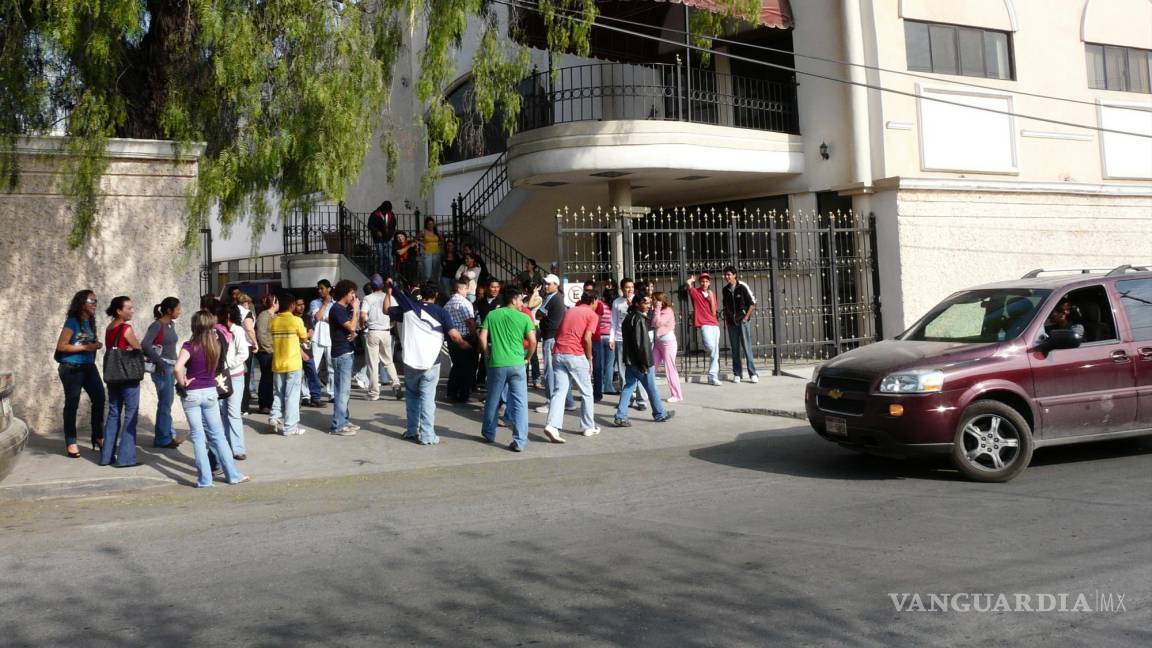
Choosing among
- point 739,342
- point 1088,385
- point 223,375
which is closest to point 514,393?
point 223,375

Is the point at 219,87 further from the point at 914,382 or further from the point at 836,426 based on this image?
the point at 914,382

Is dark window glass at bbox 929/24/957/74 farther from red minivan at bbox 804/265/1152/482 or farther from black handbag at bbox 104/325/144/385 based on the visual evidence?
black handbag at bbox 104/325/144/385

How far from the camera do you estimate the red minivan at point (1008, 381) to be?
7.89m

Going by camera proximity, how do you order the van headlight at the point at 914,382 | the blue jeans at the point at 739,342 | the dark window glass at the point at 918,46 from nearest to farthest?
the van headlight at the point at 914,382 → the blue jeans at the point at 739,342 → the dark window glass at the point at 918,46

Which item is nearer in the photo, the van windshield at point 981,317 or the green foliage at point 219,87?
the van windshield at point 981,317

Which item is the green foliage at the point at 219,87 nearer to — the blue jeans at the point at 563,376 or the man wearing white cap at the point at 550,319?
the man wearing white cap at the point at 550,319

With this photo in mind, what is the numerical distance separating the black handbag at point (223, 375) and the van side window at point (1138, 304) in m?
8.14

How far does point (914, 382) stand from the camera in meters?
7.91

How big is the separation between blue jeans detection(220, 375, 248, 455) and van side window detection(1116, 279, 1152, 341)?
8.28 metres

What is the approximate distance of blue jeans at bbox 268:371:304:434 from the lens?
10789 millimetres

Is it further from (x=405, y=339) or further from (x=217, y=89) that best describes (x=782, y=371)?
(x=217, y=89)

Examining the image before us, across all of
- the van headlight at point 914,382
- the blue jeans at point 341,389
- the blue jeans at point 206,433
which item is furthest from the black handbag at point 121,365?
the van headlight at point 914,382

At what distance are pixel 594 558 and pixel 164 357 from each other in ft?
19.4

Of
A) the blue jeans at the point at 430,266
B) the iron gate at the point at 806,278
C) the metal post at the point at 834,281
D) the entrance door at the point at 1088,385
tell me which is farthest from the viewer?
the blue jeans at the point at 430,266
